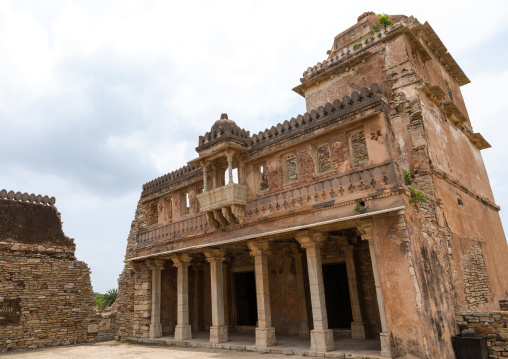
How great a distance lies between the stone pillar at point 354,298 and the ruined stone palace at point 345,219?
0.03 m

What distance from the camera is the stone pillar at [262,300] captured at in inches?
414

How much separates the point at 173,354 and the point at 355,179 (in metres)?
7.72

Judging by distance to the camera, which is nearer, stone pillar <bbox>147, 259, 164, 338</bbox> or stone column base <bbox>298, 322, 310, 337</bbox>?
stone column base <bbox>298, 322, 310, 337</bbox>

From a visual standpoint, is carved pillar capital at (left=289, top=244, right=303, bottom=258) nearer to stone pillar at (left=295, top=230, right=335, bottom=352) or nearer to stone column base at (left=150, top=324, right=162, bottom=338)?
stone pillar at (left=295, top=230, right=335, bottom=352)

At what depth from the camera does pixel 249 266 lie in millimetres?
15109

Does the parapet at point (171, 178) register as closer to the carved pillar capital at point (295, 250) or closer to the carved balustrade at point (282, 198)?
the carved balustrade at point (282, 198)

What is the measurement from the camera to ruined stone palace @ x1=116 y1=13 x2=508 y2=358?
8.62 m

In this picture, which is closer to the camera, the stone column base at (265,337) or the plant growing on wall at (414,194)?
the plant growing on wall at (414,194)

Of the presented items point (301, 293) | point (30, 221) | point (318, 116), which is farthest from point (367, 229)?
point (30, 221)

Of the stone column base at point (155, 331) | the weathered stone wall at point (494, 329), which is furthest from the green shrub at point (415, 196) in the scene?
the stone column base at point (155, 331)

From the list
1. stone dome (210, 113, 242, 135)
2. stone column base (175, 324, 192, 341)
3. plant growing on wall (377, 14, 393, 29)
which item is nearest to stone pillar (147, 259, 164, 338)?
stone column base (175, 324, 192, 341)

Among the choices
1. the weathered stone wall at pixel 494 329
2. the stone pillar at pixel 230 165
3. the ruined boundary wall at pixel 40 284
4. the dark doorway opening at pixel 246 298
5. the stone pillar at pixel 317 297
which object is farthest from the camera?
the dark doorway opening at pixel 246 298

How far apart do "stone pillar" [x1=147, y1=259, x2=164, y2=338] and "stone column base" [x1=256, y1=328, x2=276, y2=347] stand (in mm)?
5868

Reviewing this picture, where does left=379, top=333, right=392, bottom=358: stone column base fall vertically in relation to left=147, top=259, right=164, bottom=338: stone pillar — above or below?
below
